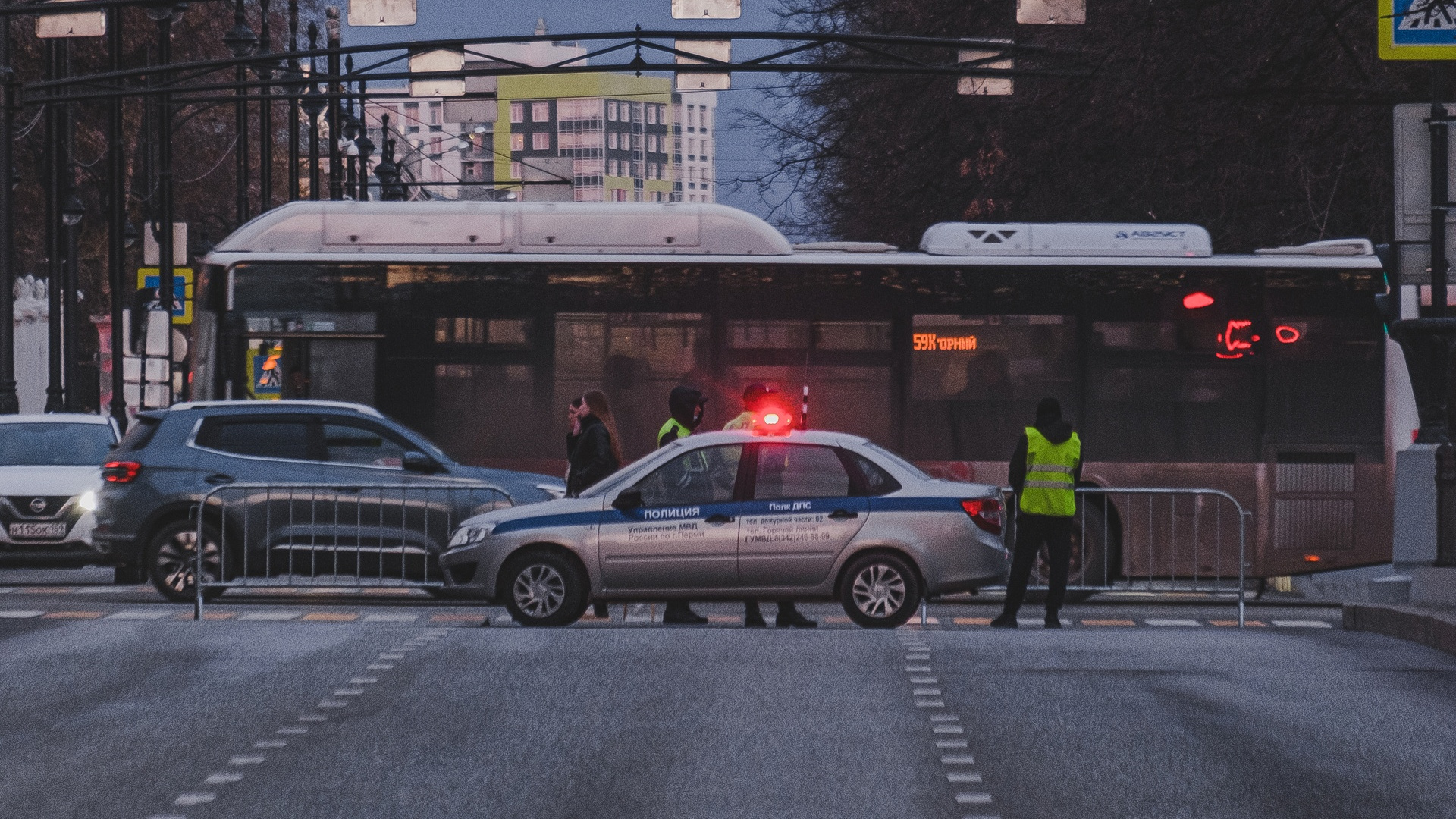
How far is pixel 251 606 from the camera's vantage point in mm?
18234

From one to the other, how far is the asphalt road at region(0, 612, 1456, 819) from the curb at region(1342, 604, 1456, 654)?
0.94 feet

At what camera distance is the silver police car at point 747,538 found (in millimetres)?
15734

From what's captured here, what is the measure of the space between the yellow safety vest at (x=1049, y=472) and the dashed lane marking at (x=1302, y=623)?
2.13m

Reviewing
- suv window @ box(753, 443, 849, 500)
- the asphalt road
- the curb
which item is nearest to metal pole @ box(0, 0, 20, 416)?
suv window @ box(753, 443, 849, 500)

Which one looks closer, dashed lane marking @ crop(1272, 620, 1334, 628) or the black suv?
dashed lane marking @ crop(1272, 620, 1334, 628)

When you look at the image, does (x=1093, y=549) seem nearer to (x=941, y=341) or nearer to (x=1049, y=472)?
(x=941, y=341)

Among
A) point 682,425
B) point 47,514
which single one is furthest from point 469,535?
point 47,514

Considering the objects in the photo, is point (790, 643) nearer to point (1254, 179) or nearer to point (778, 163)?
point (1254, 179)

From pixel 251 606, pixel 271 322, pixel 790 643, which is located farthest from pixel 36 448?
pixel 790 643

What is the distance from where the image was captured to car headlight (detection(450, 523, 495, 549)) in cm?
1588

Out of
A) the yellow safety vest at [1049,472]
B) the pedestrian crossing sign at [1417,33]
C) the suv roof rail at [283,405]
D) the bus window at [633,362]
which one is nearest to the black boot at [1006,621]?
the yellow safety vest at [1049,472]

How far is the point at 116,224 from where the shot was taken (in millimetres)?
35812

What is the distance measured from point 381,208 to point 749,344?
3.54 m

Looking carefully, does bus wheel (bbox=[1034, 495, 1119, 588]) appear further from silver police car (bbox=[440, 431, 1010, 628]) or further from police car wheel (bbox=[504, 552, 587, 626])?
police car wheel (bbox=[504, 552, 587, 626])
